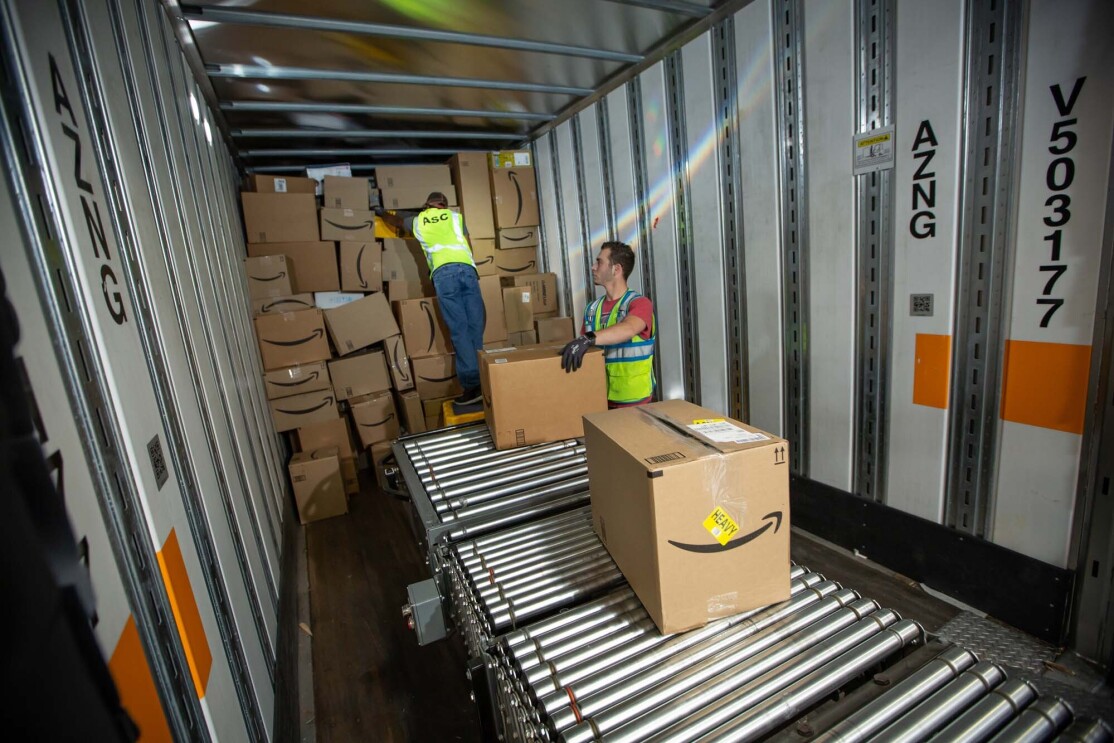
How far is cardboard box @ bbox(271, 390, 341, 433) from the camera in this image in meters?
3.69

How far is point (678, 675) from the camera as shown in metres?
0.93

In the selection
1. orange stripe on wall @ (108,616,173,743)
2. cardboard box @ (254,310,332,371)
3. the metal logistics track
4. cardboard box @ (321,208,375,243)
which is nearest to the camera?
orange stripe on wall @ (108,616,173,743)

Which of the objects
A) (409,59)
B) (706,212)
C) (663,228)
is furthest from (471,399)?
(409,59)

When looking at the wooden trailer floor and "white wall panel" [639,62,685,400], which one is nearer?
the wooden trailer floor

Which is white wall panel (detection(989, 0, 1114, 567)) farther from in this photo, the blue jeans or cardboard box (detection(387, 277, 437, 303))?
cardboard box (detection(387, 277, 437, 303))

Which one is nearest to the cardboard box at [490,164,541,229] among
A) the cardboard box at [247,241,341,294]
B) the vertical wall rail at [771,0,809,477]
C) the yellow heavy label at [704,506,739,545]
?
the cardboard box at [247,241,341,294]

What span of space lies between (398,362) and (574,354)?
2756mm

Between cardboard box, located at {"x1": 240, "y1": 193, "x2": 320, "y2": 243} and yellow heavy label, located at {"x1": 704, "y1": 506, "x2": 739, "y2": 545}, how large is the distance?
4.05 m

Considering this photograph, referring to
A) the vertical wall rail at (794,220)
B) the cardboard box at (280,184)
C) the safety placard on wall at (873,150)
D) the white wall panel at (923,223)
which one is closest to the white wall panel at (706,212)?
the vertical wall rail at (794,220)

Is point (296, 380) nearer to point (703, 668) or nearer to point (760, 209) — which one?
point (760, 209)

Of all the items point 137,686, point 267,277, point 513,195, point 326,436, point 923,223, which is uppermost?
point 513,195

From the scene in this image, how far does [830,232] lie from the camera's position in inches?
90.6

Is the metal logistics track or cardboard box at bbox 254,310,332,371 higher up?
cardboard box at bbox 254,310,332,371

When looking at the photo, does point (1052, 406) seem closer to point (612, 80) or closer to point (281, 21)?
point (612, 80)
